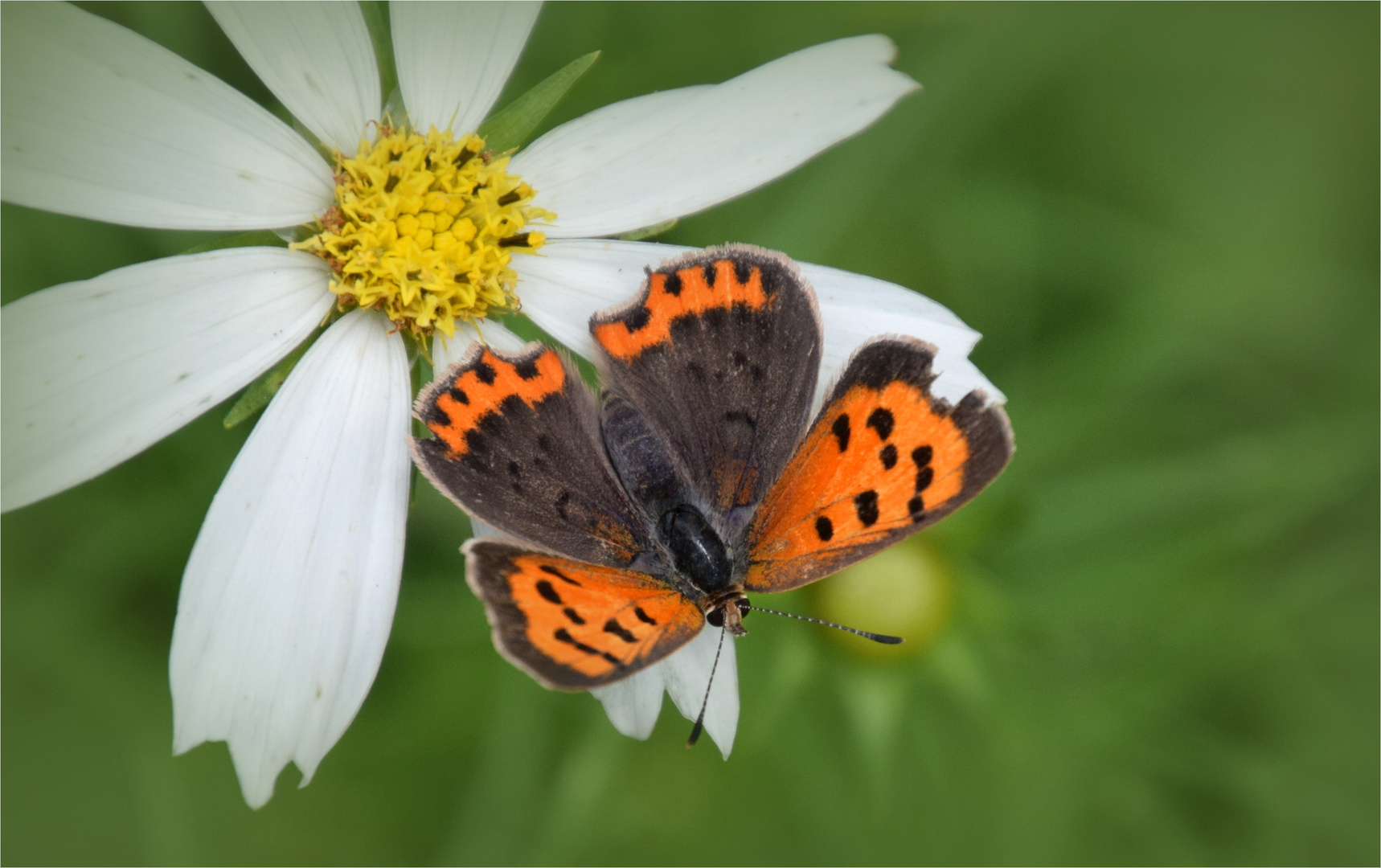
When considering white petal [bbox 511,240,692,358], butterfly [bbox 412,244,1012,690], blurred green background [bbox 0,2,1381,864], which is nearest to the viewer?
butterfly [bbox 412,244,1012,690]

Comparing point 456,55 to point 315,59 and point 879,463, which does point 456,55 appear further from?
point 879,463

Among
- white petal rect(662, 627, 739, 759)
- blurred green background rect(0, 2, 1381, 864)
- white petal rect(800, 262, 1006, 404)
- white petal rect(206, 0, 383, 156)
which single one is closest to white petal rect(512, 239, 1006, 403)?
white petal rect(800, 262, 1006, 404)

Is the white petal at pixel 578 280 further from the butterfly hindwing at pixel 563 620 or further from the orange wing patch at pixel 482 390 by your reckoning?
the butterfly hindwing at pixel 563 620

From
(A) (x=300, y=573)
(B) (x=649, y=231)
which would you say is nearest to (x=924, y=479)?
(B) (x=649, y=231)

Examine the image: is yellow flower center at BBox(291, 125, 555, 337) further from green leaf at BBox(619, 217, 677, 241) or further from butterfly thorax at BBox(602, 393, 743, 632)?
butterfly thorax at BBox(602, 393, 743, 632)

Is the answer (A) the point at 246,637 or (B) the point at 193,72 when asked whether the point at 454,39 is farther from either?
(A) the point at 246,637

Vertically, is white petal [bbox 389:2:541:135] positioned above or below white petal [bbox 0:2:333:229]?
above

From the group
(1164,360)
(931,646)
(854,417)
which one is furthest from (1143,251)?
(854,417)

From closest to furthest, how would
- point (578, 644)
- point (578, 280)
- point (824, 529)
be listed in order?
point (578, 644), point (824, 529), point (578, 280)
